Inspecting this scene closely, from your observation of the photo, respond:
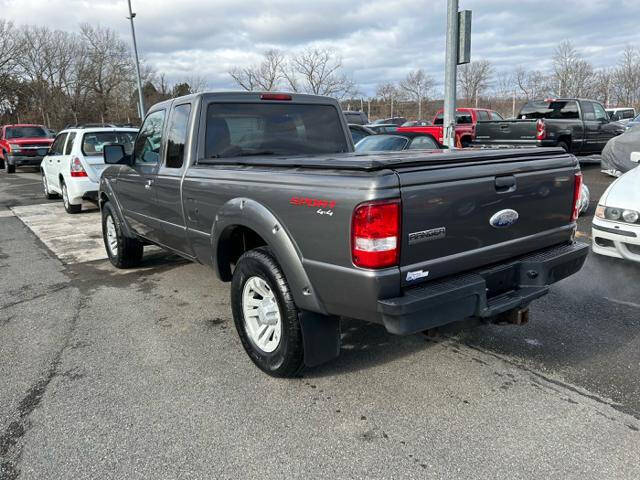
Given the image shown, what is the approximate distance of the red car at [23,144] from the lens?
66.1ft

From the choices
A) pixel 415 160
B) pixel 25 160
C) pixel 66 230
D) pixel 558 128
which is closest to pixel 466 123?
pixel 558 128

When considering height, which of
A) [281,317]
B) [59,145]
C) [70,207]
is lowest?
[70,207]

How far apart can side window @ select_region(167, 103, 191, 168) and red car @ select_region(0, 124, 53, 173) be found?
17.9 meters

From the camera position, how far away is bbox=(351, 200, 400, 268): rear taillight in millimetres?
2379

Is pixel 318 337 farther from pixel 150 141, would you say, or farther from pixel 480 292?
pixel 150 141

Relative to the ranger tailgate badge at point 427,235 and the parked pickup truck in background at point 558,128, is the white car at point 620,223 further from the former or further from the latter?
the parked pickup truck in background at point 558,128

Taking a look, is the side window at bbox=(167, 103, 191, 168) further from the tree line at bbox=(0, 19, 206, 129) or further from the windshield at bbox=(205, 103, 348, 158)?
the tree line at bbox=(0, 19, 206, 129)

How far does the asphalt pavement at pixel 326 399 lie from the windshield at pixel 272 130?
1.52 meters

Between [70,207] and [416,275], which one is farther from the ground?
[416,275]

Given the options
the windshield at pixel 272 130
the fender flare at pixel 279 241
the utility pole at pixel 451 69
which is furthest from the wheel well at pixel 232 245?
the utility pole at pixel 451 69

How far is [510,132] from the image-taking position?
46.1ft

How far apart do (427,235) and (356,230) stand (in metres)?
0.39

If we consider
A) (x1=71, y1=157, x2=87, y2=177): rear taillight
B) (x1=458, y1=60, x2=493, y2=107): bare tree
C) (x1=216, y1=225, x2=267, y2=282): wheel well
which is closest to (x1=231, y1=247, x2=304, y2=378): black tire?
(x1=216, y1=225, x2=267, y2=282): wheel well

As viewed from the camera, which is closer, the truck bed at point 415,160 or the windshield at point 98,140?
the truck bed at point 415,160
